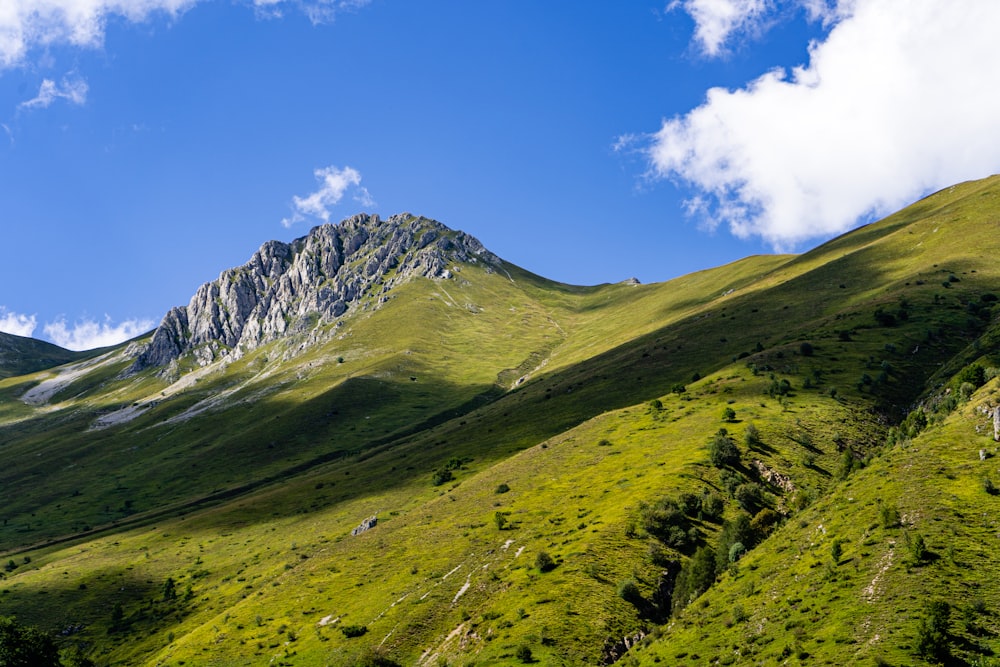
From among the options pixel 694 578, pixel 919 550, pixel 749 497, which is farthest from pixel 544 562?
pixel 919 550

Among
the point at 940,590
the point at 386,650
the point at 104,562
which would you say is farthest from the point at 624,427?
the point at 104,562

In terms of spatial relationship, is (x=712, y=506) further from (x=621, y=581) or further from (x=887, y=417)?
(x=887, y=417)

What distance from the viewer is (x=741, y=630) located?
136 feet

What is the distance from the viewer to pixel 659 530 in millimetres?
62656

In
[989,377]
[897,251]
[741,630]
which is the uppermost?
[897,251]

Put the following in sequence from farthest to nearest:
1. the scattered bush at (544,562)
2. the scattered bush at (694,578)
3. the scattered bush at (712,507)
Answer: the scattered bush at (712,507) → the scattered bush at (544,562) → the scattered bush at (694,578)

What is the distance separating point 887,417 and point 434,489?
73.9m

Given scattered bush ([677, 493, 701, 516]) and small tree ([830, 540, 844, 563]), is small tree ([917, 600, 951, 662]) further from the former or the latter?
scattered bush ([677, 493, 701, 516])

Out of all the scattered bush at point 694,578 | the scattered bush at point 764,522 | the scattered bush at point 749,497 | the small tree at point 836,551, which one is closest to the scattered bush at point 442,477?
the scattered bush at point 749,497

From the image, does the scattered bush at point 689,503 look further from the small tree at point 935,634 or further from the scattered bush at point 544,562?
the small tree at point 935,634

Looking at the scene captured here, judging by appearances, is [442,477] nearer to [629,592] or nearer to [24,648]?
[24,648]

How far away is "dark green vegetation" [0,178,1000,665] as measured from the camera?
41844 mm

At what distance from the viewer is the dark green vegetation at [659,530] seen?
4184 cm

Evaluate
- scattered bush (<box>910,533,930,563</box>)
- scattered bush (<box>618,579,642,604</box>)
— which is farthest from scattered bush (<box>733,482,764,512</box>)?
scattered bush (<box>910,533,930,563</box>)
